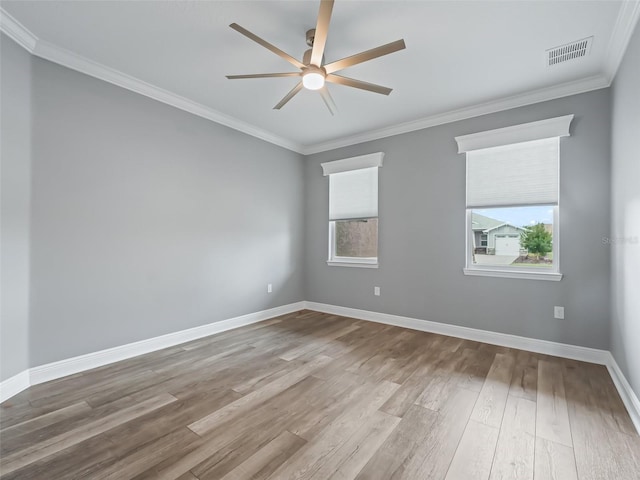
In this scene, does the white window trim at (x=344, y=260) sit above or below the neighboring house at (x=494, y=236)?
below

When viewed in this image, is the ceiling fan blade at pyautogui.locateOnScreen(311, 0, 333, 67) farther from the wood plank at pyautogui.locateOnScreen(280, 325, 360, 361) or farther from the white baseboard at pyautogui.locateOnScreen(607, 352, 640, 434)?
the white baseboard at pyautogui.locateOnScreen(607, 352, 640, 434)

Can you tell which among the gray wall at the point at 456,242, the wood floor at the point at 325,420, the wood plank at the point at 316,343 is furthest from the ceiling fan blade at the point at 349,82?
the wood plank at the point at 316,343

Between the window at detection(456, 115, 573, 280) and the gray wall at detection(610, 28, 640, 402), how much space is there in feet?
1.54

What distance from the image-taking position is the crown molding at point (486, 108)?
2844 mm

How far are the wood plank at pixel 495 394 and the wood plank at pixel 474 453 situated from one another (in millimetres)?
99

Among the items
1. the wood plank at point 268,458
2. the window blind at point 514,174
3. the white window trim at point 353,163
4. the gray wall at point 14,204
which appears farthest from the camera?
the white window trim at point 353,163

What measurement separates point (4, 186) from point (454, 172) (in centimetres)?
434

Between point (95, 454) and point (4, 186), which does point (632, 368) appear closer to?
point (95, 454)

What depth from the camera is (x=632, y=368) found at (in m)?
2.02

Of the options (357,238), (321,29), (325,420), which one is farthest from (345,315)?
(321,29)

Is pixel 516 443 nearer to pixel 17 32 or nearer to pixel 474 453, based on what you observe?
pixel 474 453

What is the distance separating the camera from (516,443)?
1.70 meters

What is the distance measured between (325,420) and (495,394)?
1.37 m

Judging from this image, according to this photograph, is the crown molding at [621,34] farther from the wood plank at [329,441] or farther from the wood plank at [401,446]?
the wood plank at [329,441]
